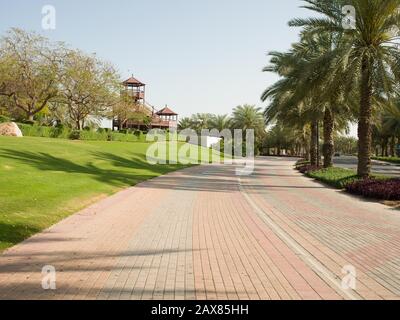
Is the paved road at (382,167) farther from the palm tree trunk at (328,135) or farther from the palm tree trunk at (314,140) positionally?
the palm tree trunk at (328,135)

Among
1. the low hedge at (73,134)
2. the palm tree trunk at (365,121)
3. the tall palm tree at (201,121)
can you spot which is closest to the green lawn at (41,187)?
the palm tree trunk at (365,121)

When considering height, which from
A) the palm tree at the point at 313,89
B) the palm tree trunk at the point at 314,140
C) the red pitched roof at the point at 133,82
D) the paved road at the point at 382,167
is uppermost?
the red pitched roof at the point at 133,82

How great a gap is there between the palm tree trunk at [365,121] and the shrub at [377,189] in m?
2.40

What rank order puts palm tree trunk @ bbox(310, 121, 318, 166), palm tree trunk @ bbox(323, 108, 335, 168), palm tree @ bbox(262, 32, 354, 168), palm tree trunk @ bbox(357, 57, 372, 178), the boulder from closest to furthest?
palm tree trunk @ bbox(357, 57, 372, 178), palm tree @ bbox(262, 32, 354, 168), palm tree trunk @ bbox(323, 108, 335, 168), the boulder, palm tree trunk @ bbox(310, 121, 318, 166)

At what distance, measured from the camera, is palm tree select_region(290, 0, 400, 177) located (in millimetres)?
21578

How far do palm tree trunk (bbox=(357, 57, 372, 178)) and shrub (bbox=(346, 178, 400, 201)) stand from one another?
2401 mm

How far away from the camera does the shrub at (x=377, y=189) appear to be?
1773 cm

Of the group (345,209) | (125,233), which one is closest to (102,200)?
(125,233)

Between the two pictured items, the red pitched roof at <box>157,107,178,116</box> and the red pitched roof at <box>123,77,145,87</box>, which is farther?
the red pitched roof at <box>157,107,178,116</box>

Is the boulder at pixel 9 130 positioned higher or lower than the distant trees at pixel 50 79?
lower

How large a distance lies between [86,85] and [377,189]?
142 feet

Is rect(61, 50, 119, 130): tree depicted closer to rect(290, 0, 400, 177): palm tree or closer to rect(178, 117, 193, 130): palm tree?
rect(290, 0, 400, 177): palm tree

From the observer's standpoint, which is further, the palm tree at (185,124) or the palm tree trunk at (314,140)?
the palm tree at (185,124)

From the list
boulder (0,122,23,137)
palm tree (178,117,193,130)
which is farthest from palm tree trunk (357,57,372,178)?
palm tree (178,117,193,130)
